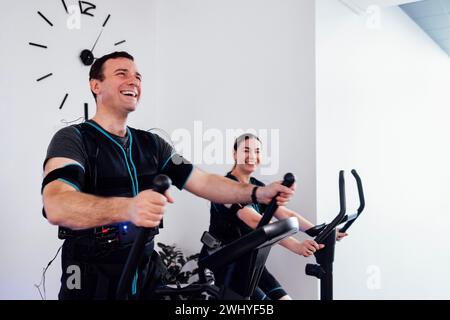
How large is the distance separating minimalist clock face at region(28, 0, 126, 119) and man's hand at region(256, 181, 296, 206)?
7.07ft

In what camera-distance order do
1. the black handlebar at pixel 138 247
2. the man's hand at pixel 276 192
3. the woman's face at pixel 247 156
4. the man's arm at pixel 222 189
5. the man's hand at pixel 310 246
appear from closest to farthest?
1. the black handlebar at pixel 138 247
2. the man's hand at pixel 276 192
3. the man's arm at pixel 222 189
4. the man's hand at pixel 310 246
5. the woman's face at pixel 247 156

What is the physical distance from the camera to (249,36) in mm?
3830

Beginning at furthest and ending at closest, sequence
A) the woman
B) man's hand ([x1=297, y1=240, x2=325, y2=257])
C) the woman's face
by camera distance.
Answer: the woman's face
the woman
man's hand ([x1=297, y1=240, x2=325, y2=257])

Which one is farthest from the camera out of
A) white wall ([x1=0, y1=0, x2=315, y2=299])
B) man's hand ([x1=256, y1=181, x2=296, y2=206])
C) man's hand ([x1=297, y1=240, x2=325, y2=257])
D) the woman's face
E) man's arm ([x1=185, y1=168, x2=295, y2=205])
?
white wall ([x1=0, y1=0, x2=315, y2=299])

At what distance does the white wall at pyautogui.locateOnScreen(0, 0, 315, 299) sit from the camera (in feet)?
10.8

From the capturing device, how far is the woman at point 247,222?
270cm

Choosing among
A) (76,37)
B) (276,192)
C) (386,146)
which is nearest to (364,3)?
(386,146)

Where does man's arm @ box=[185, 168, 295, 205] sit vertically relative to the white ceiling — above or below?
below

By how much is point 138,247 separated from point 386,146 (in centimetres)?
362

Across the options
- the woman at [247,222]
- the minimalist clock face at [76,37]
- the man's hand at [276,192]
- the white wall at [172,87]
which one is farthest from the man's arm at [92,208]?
the minimalist clock face at [76,37]

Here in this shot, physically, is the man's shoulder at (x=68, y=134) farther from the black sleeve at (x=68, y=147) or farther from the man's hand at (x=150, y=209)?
the man's hand at (x=150, y=209)

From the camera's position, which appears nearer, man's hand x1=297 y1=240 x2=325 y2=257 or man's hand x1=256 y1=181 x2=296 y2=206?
man's hand x1=256 y1=181 x2=296 y2=206

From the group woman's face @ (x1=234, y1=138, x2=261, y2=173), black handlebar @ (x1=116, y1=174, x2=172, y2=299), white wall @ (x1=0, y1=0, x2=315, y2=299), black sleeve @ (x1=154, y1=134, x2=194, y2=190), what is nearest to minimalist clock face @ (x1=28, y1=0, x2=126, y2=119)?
white wall @ (x1=0, y1=0, x2=315, y2=299)

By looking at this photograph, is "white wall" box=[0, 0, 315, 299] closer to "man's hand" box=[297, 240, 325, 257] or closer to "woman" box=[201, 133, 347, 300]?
"woman" box=[201, 133, 347, 300]
